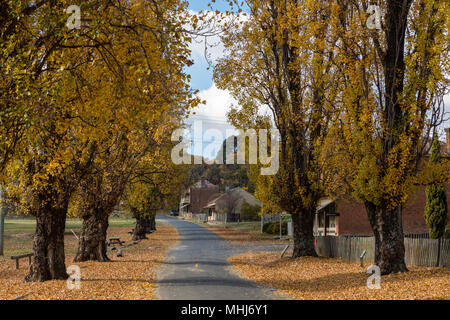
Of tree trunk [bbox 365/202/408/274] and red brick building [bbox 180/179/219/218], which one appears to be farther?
red brick building [bbox 180/179/219/218]

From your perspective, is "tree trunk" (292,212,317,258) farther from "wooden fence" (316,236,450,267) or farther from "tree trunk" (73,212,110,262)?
"tree trunk" (73,212,110,262)

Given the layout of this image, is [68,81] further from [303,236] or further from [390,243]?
[303,236]

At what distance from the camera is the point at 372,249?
17672mm

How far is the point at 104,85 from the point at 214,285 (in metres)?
6.09

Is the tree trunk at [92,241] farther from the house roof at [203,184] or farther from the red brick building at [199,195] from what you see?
the house roof at [203,184]

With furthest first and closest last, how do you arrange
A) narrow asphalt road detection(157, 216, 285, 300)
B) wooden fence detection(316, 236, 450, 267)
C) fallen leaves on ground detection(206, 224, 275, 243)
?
fallen leaves on ground detection(206, 224, 275, 243), wooden fence detection(316, 236, 450, 267), narrow asphalt road detection(157, 216, 285, 300)

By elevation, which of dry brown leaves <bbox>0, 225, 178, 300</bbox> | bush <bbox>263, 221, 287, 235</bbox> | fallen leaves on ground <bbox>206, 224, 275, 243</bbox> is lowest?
fallen leaves on ground <bbox>206, 224, 275, 243</bbox>

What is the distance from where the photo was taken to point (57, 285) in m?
12.4

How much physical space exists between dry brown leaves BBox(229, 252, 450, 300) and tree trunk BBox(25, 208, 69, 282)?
6.12m

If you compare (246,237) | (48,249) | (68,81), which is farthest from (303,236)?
(246,237)

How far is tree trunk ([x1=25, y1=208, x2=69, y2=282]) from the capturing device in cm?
1323

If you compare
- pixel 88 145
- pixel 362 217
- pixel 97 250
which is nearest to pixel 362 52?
pixel 88 145

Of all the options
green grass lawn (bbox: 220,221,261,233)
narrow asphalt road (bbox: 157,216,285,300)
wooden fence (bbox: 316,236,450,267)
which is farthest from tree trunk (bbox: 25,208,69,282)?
green grass lawn (bbox: 220,221,261,233)
